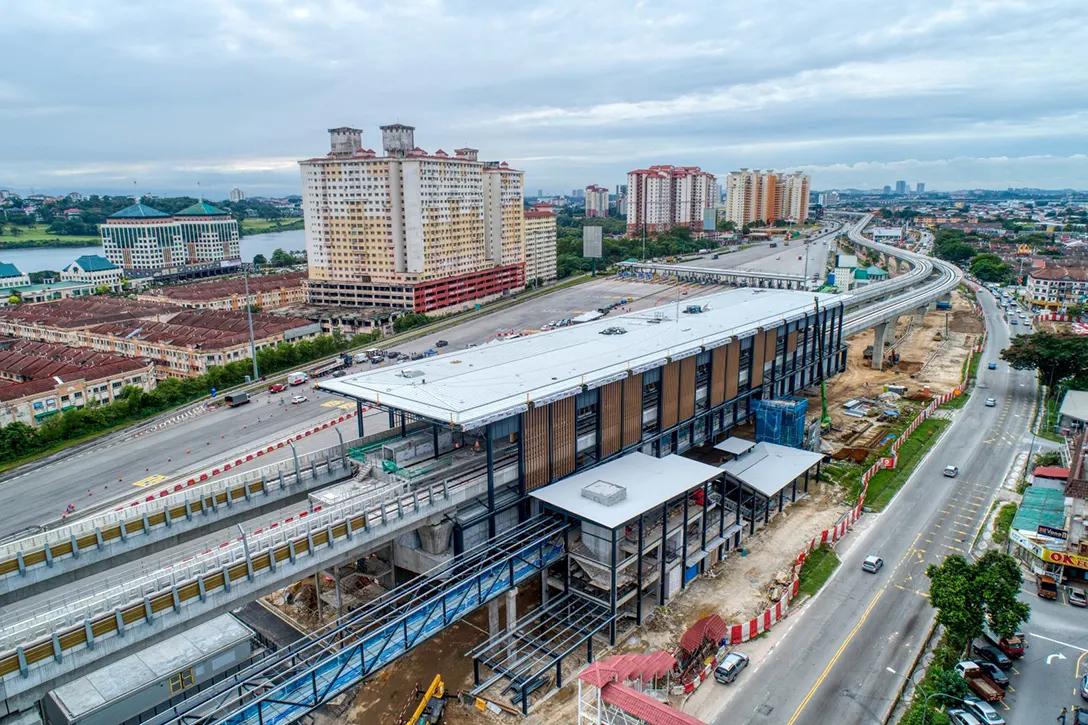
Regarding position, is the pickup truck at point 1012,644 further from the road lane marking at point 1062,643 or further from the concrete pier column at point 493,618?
the concrete pier column at point 493,618

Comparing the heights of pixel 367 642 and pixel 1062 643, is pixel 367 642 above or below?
above

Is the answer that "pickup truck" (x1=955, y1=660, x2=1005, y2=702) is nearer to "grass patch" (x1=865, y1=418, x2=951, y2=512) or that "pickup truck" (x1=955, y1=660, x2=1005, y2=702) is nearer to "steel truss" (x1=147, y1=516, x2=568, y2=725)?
"grass patch" (x1=865, y1=418, x2=951, y2=512)

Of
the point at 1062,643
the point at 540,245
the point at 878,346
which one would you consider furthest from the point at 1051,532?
the point at 540,245

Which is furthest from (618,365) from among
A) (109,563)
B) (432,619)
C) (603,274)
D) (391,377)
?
(603,274)

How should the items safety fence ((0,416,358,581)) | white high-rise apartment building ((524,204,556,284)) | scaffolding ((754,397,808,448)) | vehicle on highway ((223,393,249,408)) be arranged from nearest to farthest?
safety fence ((0,416,358,581)) < scaffolding ((754,397,808,448)) < vehicle on highway ((223,393,249,408)) < white high-rise apartment building ((524,204,556,284))

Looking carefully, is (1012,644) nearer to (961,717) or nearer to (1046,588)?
(961,717)

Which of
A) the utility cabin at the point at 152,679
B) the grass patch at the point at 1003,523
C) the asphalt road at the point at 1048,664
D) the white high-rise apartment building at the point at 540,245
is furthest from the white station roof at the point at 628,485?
the white high-rise apartment building at the point at 540,245

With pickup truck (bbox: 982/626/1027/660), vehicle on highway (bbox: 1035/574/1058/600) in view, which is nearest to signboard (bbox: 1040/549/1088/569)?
vehicle on highway (bbox: 1035/574/1058/600)
